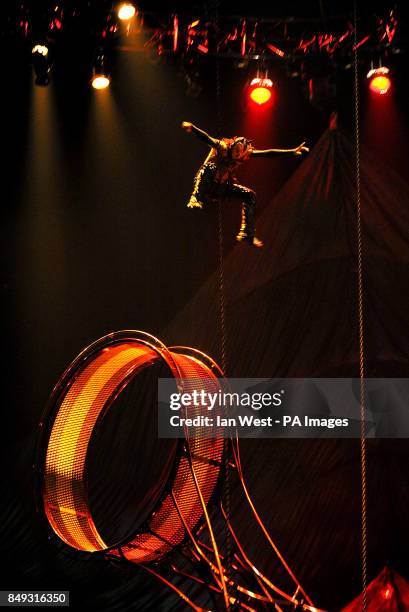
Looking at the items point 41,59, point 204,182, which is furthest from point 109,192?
point 204,182

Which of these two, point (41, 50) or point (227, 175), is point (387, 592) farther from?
point (41, 50)

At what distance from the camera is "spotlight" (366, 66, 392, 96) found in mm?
5242

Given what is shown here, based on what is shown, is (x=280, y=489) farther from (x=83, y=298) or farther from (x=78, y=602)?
(x=83, y=298)

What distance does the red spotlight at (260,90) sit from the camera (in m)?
5.32

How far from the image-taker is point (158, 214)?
18.6ft

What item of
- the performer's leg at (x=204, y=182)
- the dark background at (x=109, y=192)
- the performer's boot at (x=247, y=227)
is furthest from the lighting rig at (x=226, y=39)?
the performer's boot at (x=247, y=227)

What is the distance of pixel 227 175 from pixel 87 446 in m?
1.75

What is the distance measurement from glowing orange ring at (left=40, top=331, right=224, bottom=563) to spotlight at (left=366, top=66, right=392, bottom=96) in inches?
92.6

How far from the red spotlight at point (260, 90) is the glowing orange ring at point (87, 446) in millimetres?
2016

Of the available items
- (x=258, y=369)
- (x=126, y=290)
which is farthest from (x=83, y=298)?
(x=258, y=369)

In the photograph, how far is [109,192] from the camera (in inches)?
225

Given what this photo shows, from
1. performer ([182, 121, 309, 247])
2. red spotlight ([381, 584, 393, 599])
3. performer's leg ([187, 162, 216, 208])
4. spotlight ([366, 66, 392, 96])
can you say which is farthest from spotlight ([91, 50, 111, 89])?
red spotlight ([381, 584, 393, 599])

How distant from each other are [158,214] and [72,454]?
196 cm

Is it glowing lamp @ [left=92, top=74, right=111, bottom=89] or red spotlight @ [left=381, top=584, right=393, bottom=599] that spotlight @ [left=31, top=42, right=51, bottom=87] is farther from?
red spotlight @ [left=381, top=584, right=393, bottom=599]
